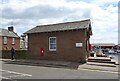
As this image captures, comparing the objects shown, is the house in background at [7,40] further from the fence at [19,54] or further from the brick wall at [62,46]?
the brick wall at [62,46]

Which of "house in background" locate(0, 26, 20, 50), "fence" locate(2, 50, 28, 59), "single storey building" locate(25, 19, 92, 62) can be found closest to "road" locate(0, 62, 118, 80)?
"single storey building" locate(25, 19, 92, 62)

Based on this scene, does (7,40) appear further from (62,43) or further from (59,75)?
(59,75)

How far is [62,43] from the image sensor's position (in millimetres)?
15891

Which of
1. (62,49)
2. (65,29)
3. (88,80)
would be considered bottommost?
(88,80)

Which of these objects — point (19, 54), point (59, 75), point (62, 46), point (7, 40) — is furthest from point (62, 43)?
point (7, 40)

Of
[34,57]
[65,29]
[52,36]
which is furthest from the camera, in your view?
[34,57]

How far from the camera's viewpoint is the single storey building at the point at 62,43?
48.1ft

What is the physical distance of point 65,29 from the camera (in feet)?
50.8

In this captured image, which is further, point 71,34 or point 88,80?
point 71,34

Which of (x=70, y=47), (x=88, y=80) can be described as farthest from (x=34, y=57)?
(x=88, y=80)

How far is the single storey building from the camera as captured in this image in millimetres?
14656

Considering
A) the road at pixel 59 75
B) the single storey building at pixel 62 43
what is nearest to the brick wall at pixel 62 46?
the single storey building at pixel 62 43

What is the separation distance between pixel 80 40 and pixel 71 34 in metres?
1.32

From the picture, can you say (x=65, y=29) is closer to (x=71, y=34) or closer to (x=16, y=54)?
(x=71, y=34)
